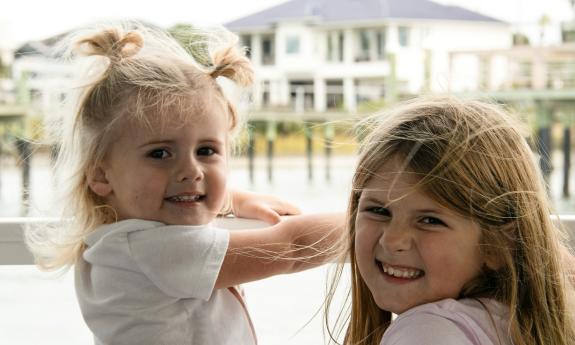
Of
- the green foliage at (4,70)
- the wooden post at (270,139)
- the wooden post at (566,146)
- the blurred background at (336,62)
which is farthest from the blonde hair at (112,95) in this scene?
the green foliage at (4,70)

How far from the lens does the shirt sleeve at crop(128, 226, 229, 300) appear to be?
0.81 metres

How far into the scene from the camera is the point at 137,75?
833 millimetres

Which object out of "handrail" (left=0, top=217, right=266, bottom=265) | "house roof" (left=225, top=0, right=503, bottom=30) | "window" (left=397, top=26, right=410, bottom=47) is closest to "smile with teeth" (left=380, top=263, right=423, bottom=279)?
"handrail" (left=0, top=217, right=266, bottom=265)

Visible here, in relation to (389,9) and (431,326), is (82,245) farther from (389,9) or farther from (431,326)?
(389,9)

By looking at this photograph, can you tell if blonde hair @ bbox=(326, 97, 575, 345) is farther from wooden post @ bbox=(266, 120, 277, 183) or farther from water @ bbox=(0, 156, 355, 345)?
wooden post @ bbox=(266, 120, 277, 183)

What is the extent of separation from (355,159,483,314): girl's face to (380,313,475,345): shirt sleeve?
0.04 meters

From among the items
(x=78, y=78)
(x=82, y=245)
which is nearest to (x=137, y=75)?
(x=78, y=78)

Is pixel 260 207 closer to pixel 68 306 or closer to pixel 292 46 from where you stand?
pixel 68 306

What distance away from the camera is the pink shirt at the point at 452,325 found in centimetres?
60

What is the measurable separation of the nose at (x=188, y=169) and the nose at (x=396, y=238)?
25cm

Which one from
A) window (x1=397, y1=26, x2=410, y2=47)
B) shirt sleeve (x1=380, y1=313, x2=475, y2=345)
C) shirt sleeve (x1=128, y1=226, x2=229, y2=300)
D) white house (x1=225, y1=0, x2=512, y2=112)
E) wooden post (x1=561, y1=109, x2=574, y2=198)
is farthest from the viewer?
window (x1=397, y1=26, x2=410, y2=47)

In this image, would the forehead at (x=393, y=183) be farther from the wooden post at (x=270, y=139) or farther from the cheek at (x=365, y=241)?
the wooden post at (x=270, y=139)

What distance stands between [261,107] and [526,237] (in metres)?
10.6

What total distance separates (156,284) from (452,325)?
33 cm
